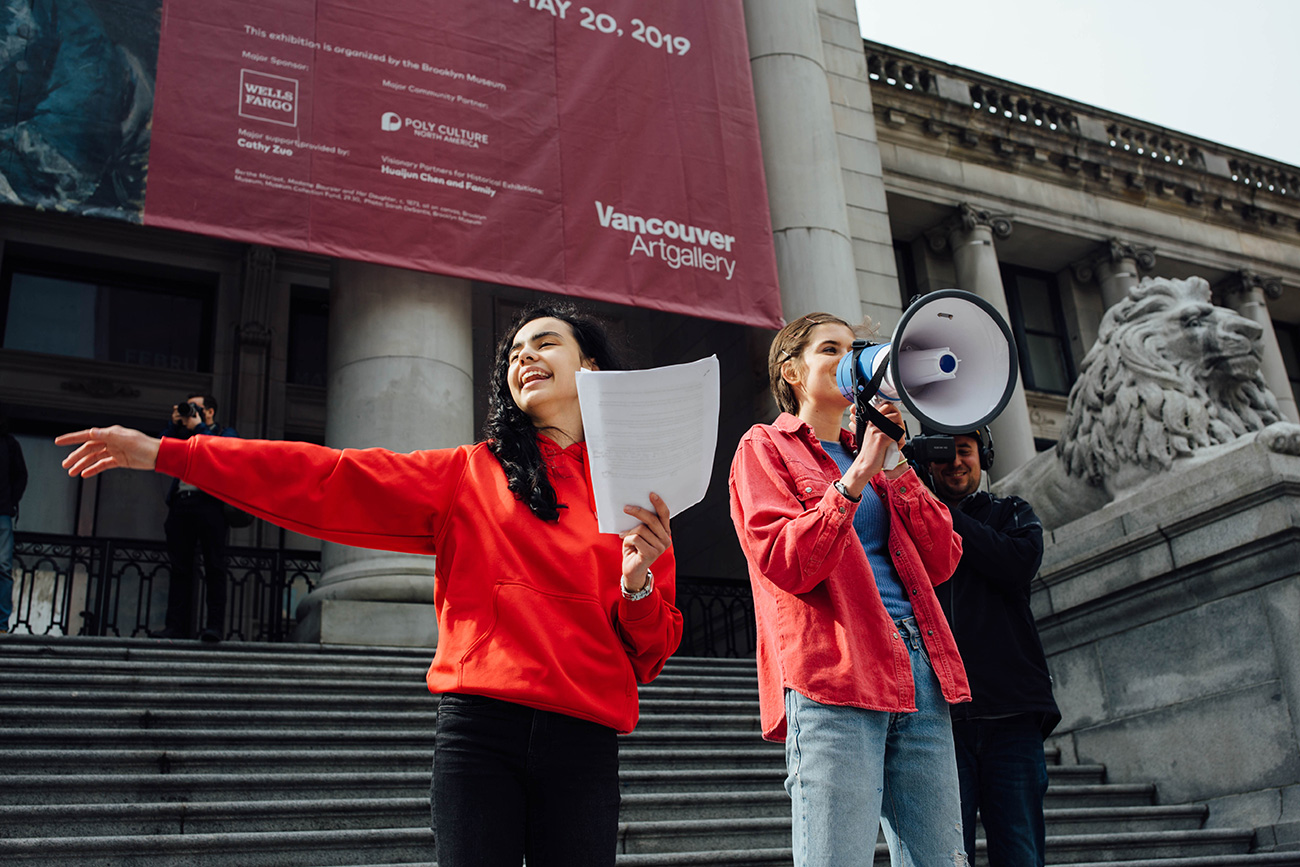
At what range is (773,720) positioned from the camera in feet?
9.70

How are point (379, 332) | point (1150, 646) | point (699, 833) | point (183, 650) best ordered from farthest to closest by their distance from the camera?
point (379, 332)
point (183, 650)
point (1150, 646)
point (699, 833)

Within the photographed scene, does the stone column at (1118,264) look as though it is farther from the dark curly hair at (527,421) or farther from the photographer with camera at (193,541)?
the dark curly hair at (527,421)

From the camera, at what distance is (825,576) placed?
2.77 meters

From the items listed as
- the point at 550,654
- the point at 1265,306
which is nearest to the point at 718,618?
the point at 550,654

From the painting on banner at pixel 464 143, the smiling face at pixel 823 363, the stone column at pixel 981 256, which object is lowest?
the smiling face at pixel 823 363

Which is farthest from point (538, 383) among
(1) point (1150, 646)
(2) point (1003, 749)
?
(1) point (1150, 646)

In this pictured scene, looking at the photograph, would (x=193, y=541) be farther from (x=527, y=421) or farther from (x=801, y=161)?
(x=801, y=161)

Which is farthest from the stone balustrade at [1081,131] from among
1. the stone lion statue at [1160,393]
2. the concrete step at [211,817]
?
the concrete step at [211,817]

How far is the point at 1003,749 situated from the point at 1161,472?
4355 millimetres

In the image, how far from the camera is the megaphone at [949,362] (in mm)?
2914

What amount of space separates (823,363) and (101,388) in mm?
16970

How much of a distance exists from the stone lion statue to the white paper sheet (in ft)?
19.6

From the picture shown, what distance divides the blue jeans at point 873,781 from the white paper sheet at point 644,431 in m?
0.71

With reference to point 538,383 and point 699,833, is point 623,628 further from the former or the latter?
point 699,833
